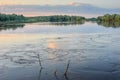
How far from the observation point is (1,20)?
408 ft

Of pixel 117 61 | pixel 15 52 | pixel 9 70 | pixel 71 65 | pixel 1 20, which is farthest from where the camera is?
pixel 1 20

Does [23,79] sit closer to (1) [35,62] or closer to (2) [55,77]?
(2) [55,77]

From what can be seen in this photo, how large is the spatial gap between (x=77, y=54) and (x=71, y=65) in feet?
16.9

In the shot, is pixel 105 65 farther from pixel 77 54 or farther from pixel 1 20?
pixel 1 20

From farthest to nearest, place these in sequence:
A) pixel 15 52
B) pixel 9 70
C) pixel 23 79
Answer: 1. pixel 15 52
2. pixel 9 70
3. pixel 23 79

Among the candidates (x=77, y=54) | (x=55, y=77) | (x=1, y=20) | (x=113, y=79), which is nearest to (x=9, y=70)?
(x=55, y=77)

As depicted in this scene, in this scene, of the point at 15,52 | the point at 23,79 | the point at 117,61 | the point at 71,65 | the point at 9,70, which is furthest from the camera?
the point at 15,52

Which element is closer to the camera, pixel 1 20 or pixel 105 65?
pixel 105 65

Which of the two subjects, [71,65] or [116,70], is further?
[71,65]

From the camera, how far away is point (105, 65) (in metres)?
19.7

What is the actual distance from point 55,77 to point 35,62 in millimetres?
4915

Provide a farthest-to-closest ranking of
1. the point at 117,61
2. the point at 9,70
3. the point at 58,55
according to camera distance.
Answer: the point at 58,55
the point at 117,61
the point at 9,70

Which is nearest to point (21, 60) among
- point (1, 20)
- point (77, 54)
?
point (77, 54)

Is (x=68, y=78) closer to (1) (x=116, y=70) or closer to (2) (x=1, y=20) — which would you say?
(1) (x=116, y=70)
